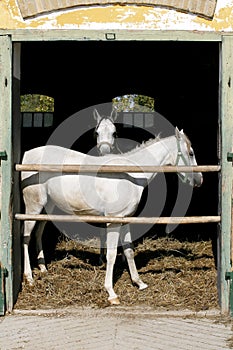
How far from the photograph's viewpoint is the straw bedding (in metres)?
5.87

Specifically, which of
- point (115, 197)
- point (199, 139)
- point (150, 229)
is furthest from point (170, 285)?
point (199, 139)

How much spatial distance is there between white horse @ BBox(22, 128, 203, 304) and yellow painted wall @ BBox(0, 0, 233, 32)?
48.7 inches

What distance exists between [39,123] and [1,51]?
28.1 feet

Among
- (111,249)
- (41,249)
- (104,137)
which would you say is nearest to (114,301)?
(111,249)

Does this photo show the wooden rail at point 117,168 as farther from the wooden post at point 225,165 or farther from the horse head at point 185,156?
the horse head at point 185,156

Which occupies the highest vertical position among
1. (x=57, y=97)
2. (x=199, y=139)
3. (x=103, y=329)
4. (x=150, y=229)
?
(x=57, y=97)

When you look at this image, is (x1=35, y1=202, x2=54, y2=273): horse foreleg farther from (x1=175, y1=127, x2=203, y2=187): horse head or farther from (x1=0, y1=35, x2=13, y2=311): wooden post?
(x1=175, y1=127, x2=203, y2=187): horse head

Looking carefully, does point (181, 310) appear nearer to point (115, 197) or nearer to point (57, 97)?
point (115, 197)

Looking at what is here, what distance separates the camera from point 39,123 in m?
14.0

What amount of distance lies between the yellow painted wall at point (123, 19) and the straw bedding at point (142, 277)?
107 inches

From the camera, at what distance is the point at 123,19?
216 inches

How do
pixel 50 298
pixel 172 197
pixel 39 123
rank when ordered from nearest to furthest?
pixel 50 298, pixel 172 197, pixel 39 123

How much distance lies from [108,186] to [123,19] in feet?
5.65

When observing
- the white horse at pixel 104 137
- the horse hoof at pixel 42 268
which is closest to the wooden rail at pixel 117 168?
the horse hoof at pixel 42 268
